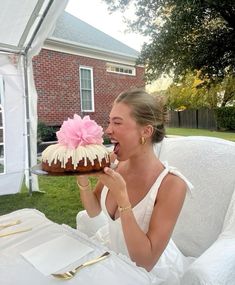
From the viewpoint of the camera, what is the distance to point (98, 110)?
1173 centimetres

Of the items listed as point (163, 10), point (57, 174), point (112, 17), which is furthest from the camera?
point (112, 17)

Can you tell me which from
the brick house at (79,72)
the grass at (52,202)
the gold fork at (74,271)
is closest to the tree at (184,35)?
the brick house at (79,72)

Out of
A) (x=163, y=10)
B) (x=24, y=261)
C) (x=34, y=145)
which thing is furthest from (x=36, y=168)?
(x=163, y=10)

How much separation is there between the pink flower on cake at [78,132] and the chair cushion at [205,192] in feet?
2.14

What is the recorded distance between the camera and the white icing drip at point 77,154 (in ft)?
3.72

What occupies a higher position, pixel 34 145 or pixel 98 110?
pixel 98 110

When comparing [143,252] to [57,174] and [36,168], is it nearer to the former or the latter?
[57,174]

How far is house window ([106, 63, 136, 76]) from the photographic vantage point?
12.1m

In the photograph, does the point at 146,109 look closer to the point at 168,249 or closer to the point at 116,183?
the point at 116,183

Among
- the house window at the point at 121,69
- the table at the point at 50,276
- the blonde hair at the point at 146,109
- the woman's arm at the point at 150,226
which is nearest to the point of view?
the table at the point at 50,276

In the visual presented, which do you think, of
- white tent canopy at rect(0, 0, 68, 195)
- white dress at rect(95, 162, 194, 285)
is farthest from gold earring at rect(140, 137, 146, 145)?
white tent canopy at rect(0, 0, 68, 195)

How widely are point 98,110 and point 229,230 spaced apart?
10.5 m

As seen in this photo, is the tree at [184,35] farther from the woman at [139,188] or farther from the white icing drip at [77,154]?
the white icing drip at [77,154]

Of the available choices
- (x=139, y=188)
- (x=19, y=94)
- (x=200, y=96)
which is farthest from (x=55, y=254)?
(x=200, y=96)
